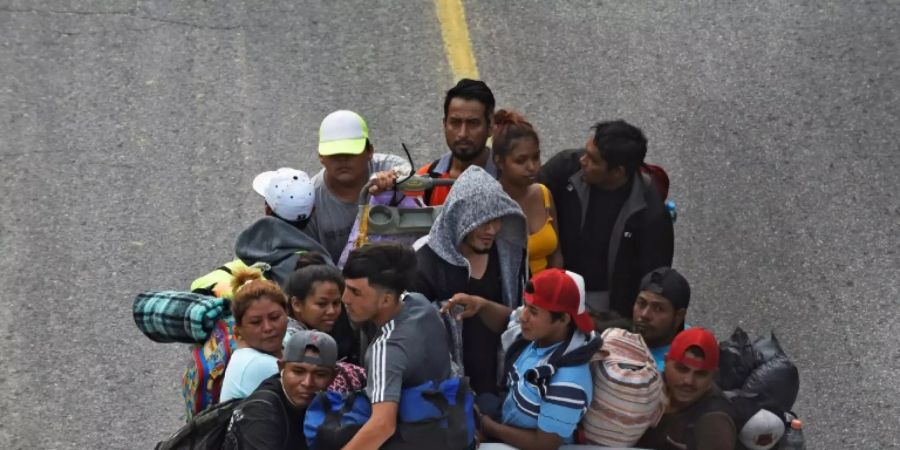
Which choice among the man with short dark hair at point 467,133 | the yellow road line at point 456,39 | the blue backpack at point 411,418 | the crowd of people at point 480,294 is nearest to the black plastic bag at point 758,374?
the crowd of people at point 480,294

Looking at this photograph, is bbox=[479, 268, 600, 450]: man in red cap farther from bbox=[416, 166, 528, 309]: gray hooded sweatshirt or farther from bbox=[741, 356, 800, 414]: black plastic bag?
bbox=[741, 356, 800, 414]: black plastic bag

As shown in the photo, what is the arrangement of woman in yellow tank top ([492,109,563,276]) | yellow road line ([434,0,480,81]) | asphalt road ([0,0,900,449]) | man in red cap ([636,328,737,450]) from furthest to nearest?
yellow road line ([434,0,480,81]) → asphalt road ([0,0,900,449]) → woman in yellow tank top ([492,109,563,276]) → man in red cap ([636,328,737,450])

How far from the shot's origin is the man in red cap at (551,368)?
5.97 m

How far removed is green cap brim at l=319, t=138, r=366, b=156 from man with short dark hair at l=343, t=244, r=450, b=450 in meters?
1.43

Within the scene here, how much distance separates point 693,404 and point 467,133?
2.09 m

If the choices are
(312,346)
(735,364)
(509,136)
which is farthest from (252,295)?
(735,364)

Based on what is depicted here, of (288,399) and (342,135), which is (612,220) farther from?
(288,399)

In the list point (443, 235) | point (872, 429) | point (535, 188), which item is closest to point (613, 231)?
point (535, 188)

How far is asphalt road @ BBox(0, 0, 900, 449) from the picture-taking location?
9195mm

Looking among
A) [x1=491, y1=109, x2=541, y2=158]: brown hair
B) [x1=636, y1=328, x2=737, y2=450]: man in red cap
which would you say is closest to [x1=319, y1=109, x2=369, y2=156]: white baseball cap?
[x1=491, y1=109, x2=541, y2=158]: brown hair

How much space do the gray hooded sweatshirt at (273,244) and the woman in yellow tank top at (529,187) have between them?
3.53 feet

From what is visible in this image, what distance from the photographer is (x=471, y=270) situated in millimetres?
6633

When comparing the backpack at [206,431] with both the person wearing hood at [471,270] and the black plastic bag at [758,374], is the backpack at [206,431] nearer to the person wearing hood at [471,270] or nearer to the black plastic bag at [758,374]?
the person wearing hood at [471,270]

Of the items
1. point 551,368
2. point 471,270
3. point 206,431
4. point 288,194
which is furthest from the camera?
point 288,194
